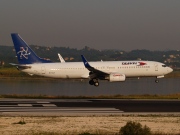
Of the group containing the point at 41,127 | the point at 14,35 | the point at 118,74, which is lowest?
the point at 41,127

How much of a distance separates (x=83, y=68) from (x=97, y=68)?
6.25ft

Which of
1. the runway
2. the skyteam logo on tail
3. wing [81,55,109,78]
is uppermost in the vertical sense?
the skyteam logo on tail

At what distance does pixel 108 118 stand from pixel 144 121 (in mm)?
2280

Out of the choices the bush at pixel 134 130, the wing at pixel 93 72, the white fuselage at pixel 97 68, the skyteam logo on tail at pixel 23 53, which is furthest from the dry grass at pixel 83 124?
the skyteam logo on tail at pixel 23 53

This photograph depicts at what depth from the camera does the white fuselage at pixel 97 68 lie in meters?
59.8

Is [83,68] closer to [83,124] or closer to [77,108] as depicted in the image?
[77,108]

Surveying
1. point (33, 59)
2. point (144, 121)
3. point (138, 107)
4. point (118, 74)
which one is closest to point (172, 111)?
point (138, 107)

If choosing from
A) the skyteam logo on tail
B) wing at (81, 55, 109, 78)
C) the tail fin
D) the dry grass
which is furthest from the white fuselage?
the dry grass

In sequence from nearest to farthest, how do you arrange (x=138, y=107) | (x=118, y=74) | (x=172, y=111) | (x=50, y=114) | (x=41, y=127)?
(x=41, y=127) < (x=50, y=114) < (x=172, y=111) < (x=138, y=107) < (x=118, y=74)

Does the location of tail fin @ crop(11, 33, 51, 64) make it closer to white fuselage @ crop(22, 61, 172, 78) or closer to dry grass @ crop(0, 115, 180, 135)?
white fuselage @ crop(22, 61, 172, 78)

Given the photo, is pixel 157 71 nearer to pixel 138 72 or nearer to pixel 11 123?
pixel 138 72

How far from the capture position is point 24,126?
75.2 ft

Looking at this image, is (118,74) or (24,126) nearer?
(24,126)

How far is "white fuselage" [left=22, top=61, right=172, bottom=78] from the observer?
59.8 m
